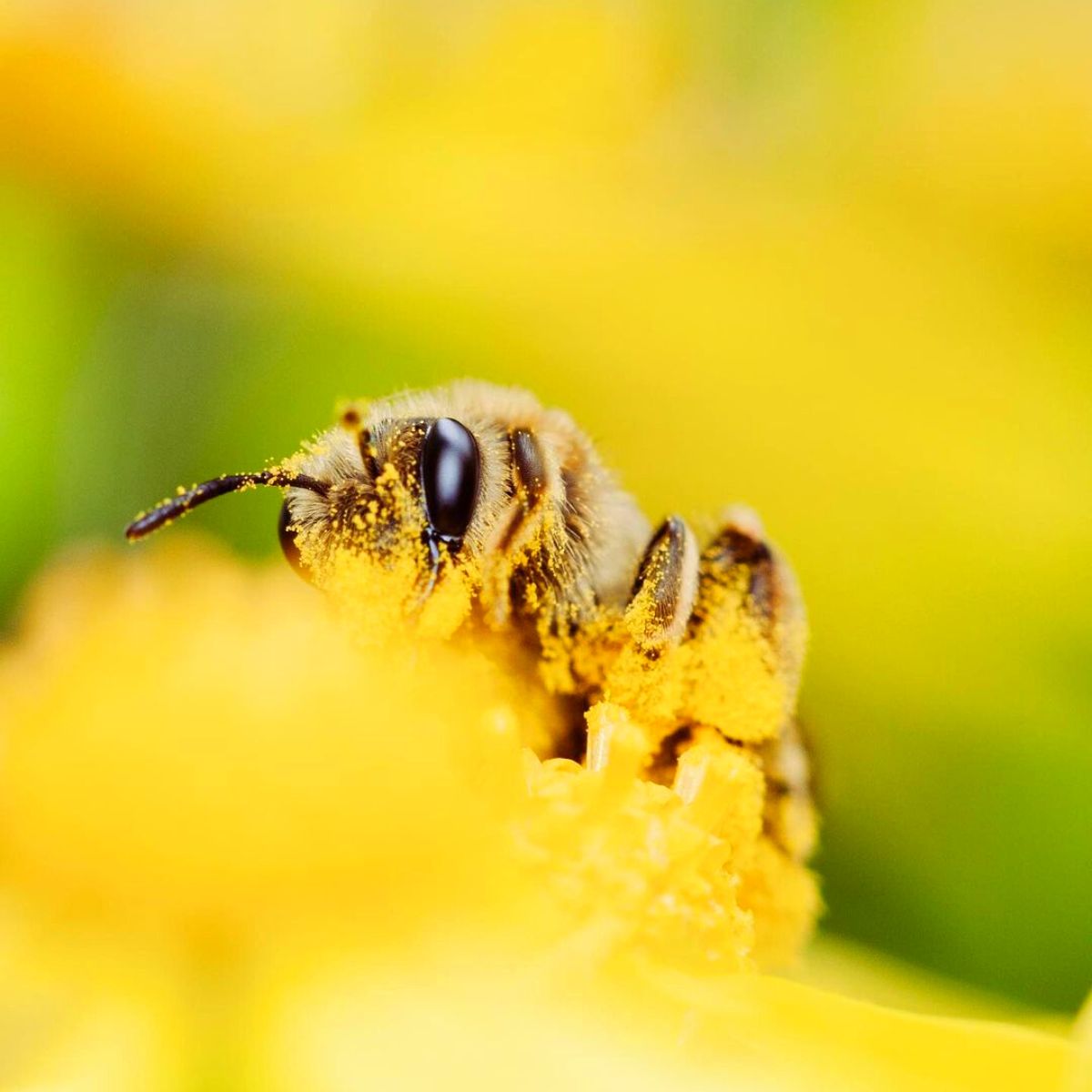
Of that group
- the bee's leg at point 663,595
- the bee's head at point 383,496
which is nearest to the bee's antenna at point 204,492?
the bee's head at point 383,496

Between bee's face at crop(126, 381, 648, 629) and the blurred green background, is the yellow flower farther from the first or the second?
the blurred green background

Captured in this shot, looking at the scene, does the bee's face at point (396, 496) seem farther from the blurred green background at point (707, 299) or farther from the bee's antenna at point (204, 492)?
the blurred green background at point (707, 299)

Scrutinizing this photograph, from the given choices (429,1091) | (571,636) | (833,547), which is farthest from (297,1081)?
(833,547)

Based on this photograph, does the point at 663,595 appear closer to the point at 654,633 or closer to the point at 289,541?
the point at 654,633

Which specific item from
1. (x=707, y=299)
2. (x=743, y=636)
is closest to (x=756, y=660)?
(x=743, y=636)

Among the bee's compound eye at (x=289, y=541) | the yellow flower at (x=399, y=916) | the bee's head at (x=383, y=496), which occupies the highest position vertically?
the bee's head at (x=383, y=496)

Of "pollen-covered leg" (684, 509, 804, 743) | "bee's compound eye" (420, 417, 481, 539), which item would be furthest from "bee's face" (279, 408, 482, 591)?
"pollen-covered leg" (684, 509, 804, 743)

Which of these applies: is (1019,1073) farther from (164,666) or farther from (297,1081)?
(164,666)
